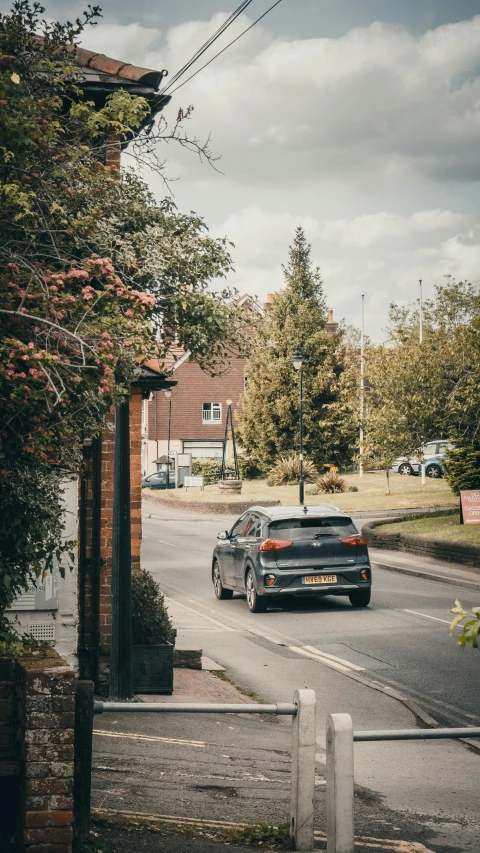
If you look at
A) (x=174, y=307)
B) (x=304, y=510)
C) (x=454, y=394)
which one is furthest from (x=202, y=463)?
(x=174, y=307)

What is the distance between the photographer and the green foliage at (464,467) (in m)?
33.8

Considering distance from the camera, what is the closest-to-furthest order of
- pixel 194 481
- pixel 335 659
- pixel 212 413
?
pixel 335 659, pixel 194 481, pixel 212 413

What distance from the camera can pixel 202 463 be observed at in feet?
216

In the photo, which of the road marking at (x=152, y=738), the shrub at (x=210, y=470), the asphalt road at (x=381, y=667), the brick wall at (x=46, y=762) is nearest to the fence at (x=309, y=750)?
the brick wall at (x=46, y=762)

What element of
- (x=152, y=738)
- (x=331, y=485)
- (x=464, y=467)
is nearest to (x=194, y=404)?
(x=331, y=485)

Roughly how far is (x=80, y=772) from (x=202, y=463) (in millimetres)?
60413

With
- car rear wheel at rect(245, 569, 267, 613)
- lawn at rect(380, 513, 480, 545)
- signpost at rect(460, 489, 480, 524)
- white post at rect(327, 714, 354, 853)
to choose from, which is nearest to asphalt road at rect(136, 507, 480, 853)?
car rear wheel at rect(245, 569, 267, 613)

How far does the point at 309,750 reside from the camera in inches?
219

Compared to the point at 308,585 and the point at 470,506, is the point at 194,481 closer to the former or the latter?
the point at 470,506

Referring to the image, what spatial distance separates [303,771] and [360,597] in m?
12.0

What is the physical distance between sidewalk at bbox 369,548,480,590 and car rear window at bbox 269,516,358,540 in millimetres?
4344

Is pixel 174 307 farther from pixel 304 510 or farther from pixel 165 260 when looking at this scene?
pixel 304 510

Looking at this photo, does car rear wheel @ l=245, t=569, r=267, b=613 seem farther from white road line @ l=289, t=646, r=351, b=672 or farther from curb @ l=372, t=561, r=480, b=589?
curb @ l=372, t=561, r=480, b=589

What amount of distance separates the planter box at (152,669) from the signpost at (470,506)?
17.5 meters
